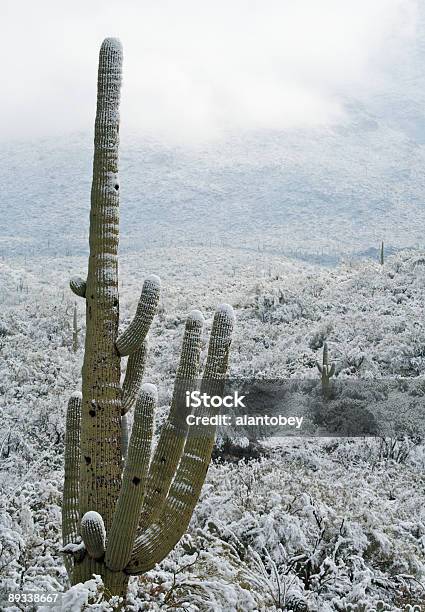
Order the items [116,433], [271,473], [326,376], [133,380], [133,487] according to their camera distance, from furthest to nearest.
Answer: [326,376]
[271,473]
[133,380]
[116,433]
[133,487]

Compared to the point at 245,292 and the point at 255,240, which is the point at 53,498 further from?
the point at 255,240

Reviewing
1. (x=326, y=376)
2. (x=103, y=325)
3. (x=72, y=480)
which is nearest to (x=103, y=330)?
(x=103, y=325)

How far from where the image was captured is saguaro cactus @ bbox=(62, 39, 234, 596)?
12.3 feet

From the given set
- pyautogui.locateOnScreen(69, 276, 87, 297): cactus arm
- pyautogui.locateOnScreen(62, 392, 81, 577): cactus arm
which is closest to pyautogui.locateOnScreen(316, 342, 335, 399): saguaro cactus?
pyautogui.locateOnScreen(62, 392, 81, 577): cactus arm

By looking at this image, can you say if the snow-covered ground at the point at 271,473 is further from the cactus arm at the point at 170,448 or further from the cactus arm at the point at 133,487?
the cactus arm at the point at 170,448

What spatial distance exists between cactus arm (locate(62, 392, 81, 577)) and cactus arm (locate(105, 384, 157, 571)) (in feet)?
1.37

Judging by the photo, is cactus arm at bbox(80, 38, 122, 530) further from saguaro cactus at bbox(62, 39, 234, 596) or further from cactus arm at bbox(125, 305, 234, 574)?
cactus arm at bbox(125, 305, 234, 574)

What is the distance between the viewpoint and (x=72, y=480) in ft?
14.2

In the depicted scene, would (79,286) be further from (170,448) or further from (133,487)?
(133,487)

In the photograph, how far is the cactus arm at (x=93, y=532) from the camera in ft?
12.2

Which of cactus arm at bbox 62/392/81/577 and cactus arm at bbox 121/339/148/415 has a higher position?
cactus arm at bbox 121/339/148/415

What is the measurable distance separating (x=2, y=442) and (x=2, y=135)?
166ft

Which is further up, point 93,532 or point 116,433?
point 116,433

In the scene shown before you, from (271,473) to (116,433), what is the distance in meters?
5.01
